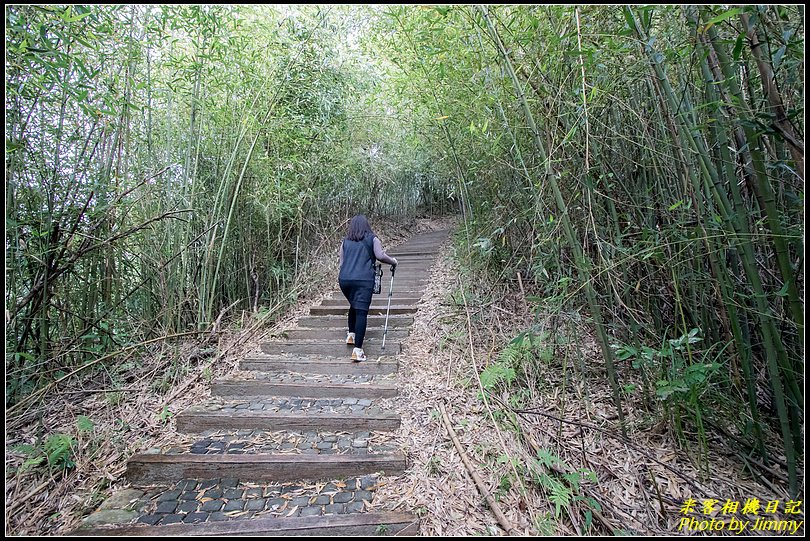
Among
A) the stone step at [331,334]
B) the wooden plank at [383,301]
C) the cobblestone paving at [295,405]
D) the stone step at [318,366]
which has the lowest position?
the cobblestone paving at [295,405]

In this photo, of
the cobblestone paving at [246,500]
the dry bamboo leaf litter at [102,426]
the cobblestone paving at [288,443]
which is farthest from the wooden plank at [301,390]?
the cobblestone paving at [246,500]

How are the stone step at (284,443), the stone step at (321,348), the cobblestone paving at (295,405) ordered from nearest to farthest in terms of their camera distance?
the stone step at (284,443) < the cobblestone paving at (295,405) < the stone step at (321,348)

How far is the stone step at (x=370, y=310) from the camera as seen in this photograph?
414 cm

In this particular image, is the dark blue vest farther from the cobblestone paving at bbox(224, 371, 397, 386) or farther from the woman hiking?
the cobblestone paving at bbox(224, 371, 397, 386)

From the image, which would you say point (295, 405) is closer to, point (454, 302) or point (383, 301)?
point (454, 302)

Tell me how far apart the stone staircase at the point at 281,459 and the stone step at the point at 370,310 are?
90 cm

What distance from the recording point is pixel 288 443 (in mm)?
2146

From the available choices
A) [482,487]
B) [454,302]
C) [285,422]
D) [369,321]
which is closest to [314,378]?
[285,422]

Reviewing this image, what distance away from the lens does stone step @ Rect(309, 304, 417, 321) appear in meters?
4.14

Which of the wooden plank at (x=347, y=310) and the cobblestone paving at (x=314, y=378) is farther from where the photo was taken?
the wooden plank at (x=347, y=310)

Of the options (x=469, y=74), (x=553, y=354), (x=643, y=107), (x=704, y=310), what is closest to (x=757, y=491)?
(x=704, y=310)

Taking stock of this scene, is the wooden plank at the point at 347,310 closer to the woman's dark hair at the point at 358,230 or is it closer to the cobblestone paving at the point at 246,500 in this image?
the woman's dark hair at the point at 358,230

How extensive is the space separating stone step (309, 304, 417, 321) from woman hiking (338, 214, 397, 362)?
2.87 ft

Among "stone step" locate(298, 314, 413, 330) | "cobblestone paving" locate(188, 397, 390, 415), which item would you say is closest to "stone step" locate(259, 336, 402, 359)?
"stone step" locate(298, 314, 413, 330)
